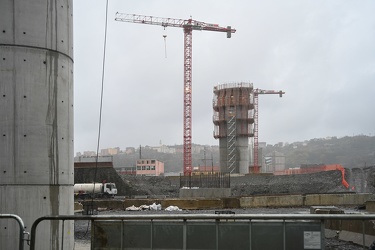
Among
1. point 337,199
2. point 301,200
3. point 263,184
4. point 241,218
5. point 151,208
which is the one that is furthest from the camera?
point 263,184

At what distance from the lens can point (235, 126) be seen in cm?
8000

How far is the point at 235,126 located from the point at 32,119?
236 feet

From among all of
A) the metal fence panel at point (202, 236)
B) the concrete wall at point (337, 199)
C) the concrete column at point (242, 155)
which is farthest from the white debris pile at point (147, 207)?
the concrete column at point (242, 155)

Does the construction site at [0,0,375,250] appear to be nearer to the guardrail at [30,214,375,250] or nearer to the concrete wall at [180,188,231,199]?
the guardrail at [30,214,375,250]

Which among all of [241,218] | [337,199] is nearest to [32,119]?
[241,218]

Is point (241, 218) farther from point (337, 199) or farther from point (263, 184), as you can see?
point (263, 184)

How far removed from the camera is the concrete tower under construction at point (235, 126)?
7962 cm

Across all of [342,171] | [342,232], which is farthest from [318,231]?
[342,171]

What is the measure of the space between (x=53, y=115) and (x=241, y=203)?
98.3ft

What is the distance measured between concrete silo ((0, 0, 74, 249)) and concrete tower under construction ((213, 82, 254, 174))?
70.7 meters

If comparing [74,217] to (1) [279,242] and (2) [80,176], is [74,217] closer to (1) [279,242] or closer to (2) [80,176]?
(1) [279,242]

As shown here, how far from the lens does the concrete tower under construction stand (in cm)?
7962

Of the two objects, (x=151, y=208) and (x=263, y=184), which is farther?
(x=263, y=184)

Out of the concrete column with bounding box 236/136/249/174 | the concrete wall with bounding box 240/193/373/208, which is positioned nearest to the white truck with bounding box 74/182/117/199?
the concrete wall with bounding box 240/193/373/208
